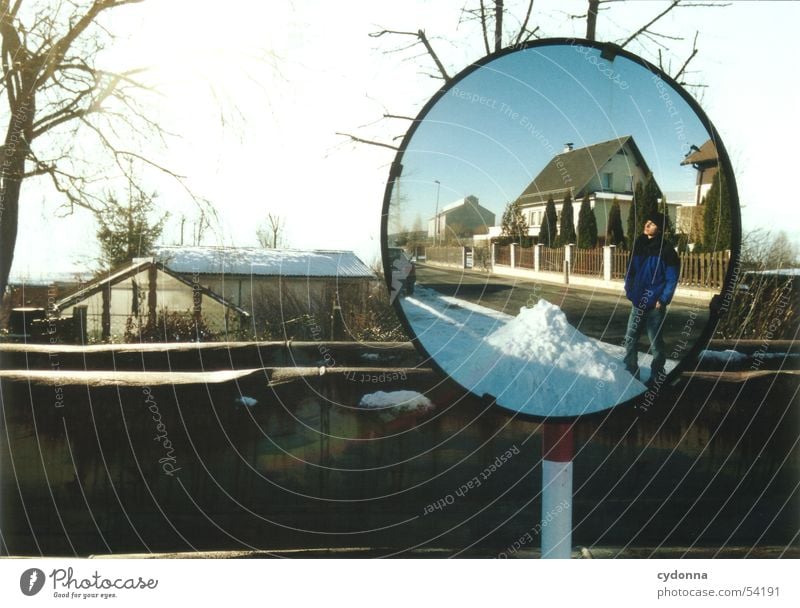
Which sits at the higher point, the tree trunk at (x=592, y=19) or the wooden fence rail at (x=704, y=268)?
the tree trunk at (x=592, y=19)

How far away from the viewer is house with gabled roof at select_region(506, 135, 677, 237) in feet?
6.49

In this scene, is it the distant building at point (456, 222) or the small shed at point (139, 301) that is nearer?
the distant building at point (456, 222)

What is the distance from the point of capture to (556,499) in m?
2.21

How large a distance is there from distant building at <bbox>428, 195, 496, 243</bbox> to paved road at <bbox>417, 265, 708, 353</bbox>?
0.32 ft

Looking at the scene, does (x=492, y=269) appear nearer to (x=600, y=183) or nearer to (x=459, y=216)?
(x=459, y=216)

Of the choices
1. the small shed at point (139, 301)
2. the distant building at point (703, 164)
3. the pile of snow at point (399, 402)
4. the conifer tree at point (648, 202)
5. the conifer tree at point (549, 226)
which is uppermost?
the distant building at point (703, 164)

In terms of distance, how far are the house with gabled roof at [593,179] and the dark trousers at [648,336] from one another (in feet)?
0.91

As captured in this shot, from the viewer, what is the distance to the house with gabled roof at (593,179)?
6.49 ft

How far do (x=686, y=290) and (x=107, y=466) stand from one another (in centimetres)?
184

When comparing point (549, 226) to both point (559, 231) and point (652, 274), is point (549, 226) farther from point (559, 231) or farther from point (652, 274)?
point (652, 274)

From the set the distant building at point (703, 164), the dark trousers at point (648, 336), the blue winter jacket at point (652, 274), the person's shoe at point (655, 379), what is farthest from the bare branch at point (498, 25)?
the person's shoe at point (655, 379)

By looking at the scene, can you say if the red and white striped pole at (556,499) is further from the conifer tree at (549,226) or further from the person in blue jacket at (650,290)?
the conifer tree at (549,226)

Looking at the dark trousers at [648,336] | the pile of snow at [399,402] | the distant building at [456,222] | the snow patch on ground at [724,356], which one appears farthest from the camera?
the snow patch on ground at [724,356]

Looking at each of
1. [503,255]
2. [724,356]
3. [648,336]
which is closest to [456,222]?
[503,255]
